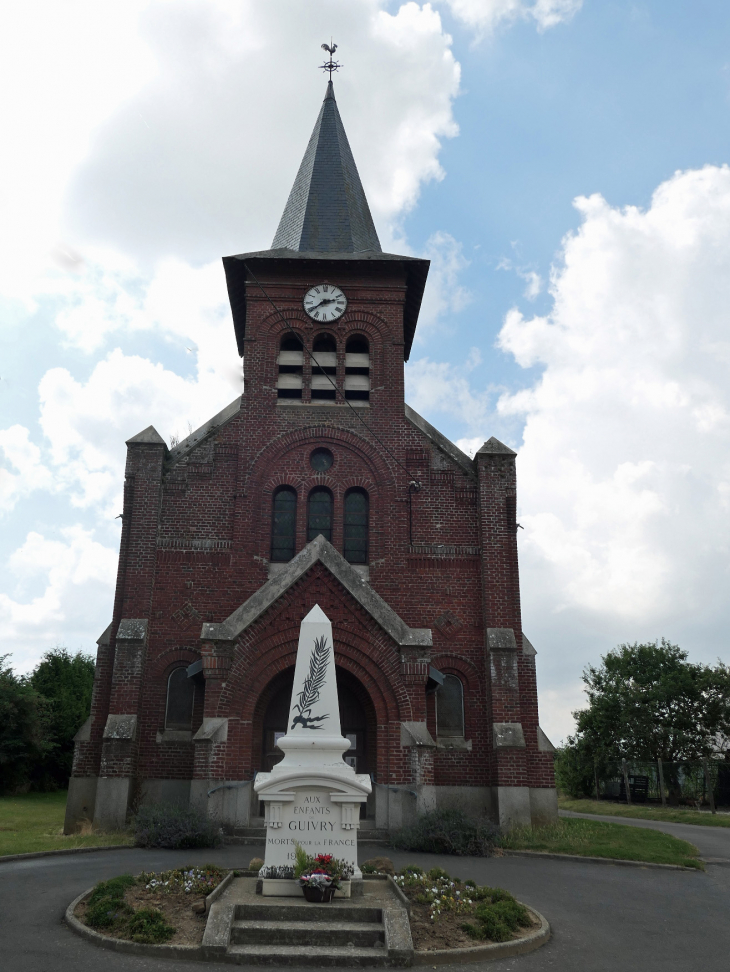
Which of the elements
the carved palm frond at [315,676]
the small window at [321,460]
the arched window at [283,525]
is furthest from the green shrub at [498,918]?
the small window at [321,460]

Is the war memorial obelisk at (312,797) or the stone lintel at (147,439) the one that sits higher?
the stone lintel at (147,439)

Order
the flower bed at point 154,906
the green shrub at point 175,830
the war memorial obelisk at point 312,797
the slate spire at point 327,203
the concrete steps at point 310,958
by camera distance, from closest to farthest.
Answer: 1. the concrete steps at point 310,958
2. the flower bed at point 154,906
3. the war memorial obelisk at point 312,797
4. the green shrub at point 175,830
5. the slate spire at point 327,203

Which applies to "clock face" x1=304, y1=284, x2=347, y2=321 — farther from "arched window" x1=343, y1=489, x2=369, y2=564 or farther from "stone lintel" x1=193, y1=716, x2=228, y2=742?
"stone lintel" x1=193, y1=716, x2=228, y2=742

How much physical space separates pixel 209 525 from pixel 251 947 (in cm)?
1266

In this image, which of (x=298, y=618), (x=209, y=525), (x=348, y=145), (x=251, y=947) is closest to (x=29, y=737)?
(x=209, y=525)

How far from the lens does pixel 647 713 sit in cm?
3941

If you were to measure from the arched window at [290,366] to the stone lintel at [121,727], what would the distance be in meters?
9.10

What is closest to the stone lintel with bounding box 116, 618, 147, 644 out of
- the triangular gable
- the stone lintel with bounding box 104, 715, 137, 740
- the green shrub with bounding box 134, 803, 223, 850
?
the stone lintel with bounding box 104, 715, 137, 740

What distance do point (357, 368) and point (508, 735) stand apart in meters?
10.4

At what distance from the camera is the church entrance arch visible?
17312 millimetres

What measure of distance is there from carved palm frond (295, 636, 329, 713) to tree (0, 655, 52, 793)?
26171 millimetres

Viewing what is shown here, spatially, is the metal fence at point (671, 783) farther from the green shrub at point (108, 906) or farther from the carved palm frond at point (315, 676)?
the green shrub at point (108, 906)

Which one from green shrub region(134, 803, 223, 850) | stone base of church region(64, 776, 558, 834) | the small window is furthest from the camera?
the small window

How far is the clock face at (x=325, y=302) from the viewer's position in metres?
22.3
